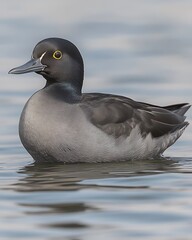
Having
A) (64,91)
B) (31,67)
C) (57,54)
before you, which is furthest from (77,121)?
(57,54)

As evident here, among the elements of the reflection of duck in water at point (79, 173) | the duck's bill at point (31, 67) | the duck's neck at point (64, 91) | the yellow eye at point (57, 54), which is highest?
the yellow eye at point (57, 54)

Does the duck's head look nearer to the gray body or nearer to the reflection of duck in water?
the gray body

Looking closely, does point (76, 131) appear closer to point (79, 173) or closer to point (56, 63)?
point (79, 173)

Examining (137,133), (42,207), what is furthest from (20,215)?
(137,133)

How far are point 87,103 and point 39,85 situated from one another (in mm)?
5456

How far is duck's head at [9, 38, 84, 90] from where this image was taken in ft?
53.8

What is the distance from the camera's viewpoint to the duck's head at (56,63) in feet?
53.8

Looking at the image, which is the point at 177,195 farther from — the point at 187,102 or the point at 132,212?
the point at 187,102

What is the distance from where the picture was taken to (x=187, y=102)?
64.2ft

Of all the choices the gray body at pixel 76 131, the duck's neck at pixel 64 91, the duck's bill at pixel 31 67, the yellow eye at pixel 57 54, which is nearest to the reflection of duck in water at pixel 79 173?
the gray body at pixel 76 131

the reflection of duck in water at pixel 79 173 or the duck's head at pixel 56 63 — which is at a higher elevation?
the duck's head at pixel 56 63

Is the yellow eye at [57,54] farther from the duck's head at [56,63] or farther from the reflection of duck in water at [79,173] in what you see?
the reflection of duck in water at [79,173]

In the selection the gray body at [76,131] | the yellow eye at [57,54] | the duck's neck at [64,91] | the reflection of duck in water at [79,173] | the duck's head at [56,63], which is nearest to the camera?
the reflection of duck in water at [79,173]

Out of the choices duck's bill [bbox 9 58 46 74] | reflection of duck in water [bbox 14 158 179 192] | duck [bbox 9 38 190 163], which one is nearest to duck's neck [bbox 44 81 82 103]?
duck [bbox 9 38 190 163]
